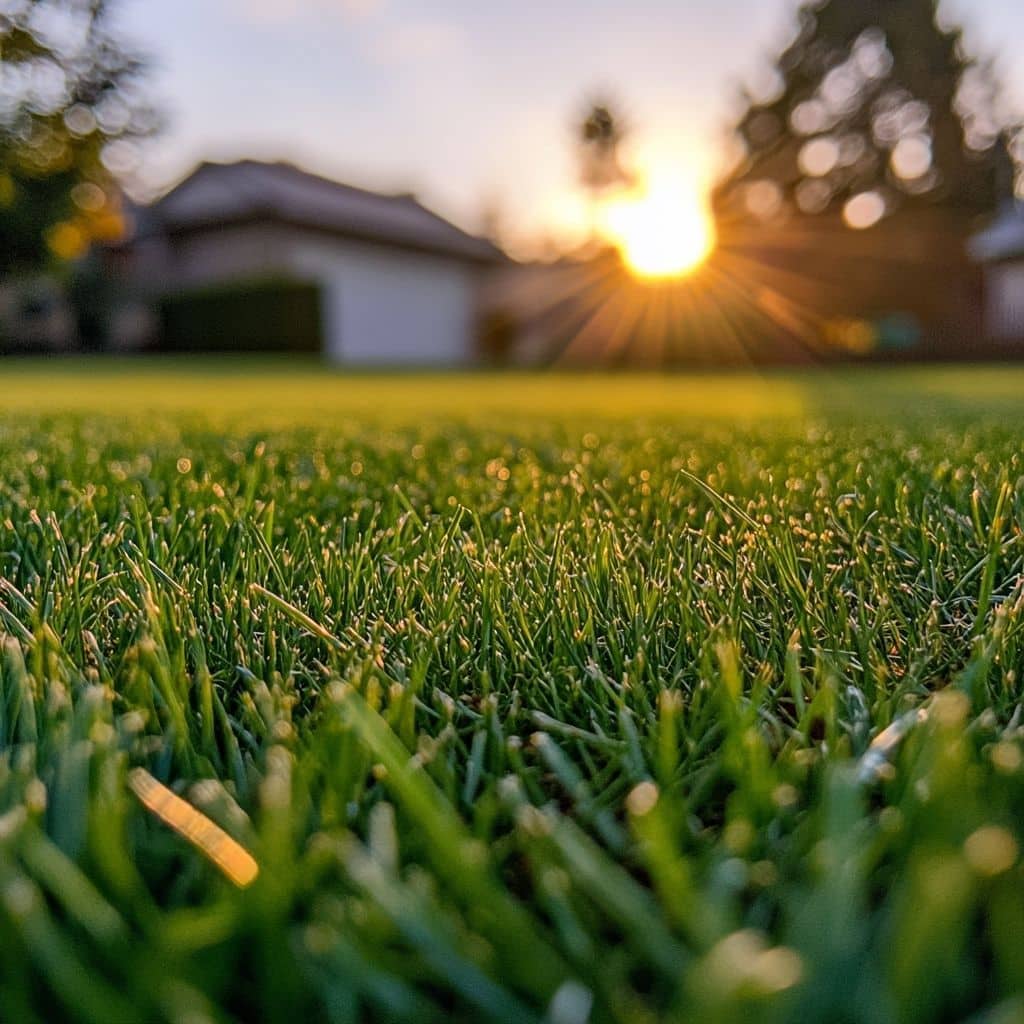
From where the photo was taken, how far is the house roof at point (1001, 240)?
2484 cm

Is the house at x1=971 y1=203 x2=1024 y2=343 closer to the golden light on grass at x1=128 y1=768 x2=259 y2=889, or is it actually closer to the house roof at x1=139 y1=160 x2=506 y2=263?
the house roof at x1=139 y1=160 x2=506 y2=263

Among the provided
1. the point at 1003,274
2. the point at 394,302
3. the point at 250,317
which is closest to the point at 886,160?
the point at 1003,274

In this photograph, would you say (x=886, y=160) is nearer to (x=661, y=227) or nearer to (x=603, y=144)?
(x=661, y=227)

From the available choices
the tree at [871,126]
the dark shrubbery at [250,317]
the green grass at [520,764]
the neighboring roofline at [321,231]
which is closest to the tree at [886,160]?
the tree at [871,126]

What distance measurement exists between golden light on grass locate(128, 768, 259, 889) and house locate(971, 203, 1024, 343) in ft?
90.0

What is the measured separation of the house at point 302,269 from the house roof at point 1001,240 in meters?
15.1

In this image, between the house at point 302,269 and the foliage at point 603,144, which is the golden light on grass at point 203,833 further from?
the foliage at point 603,144

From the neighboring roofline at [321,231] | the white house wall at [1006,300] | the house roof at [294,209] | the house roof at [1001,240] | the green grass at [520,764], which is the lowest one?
the green grass at [520,764]

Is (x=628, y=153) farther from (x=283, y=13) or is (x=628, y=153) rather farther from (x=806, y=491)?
(x=806, y=491)

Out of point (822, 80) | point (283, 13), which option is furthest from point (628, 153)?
point (283, 13)

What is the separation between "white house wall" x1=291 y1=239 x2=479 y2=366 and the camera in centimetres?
2555

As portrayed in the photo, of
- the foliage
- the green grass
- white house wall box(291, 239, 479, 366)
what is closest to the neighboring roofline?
white house wall box(291, 239, 479, 366)

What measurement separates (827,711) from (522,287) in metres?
31.0

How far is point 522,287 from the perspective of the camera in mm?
30703
